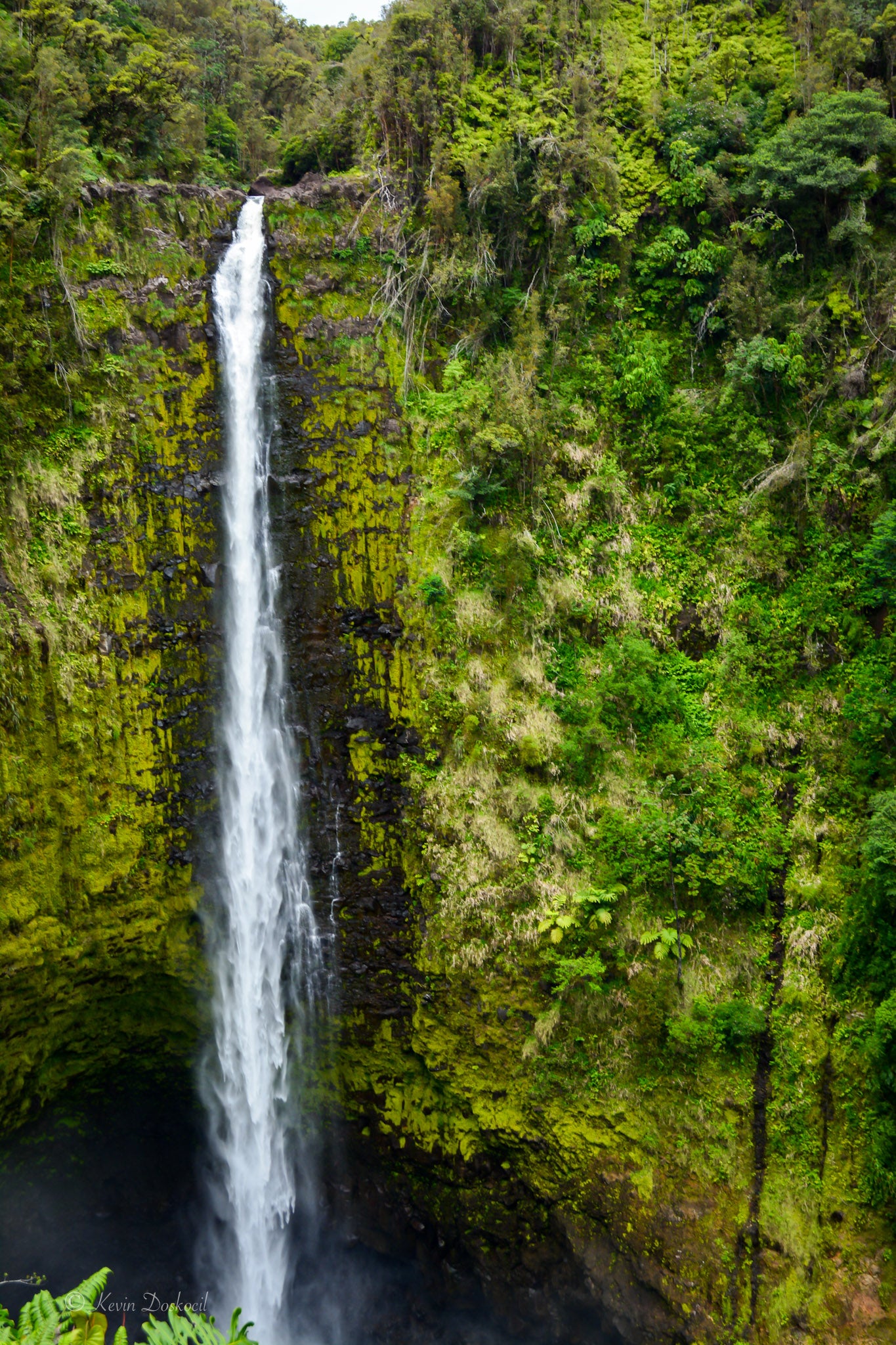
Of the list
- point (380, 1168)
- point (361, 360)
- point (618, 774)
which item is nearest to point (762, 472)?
point (618, 774)

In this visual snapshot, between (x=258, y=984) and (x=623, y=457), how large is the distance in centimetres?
984

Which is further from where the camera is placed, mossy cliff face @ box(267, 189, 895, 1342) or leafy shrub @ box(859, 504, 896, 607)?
leafy shrub @ box(859, 504, 896, 607)

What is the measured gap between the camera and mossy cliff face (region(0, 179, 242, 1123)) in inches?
411

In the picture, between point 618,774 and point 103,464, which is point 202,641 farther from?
point 618,774

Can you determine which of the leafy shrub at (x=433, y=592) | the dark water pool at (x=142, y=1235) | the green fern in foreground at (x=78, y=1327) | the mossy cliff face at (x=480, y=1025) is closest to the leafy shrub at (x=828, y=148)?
the mossy cliff face at (x=480, y=1025)

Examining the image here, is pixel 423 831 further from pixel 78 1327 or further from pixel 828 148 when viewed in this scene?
pixel 828 148

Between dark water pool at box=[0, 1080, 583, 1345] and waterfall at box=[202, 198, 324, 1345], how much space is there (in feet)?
1.82

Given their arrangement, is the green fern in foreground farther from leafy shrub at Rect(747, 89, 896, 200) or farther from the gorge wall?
leafy shrub at Rect(747, 89, 896, 200)

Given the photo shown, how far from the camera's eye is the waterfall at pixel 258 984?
36.9 ft

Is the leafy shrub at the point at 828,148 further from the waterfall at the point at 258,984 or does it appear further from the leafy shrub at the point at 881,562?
the waterfall at the point at 258,984

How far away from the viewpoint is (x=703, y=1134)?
9219 mm

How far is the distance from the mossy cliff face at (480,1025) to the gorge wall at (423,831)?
4 cm

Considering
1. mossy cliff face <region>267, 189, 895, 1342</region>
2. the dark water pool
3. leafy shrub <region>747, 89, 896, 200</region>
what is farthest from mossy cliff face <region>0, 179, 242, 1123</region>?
leafy shrub <region>747, 89, 896, 200</region>

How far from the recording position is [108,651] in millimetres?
11125
